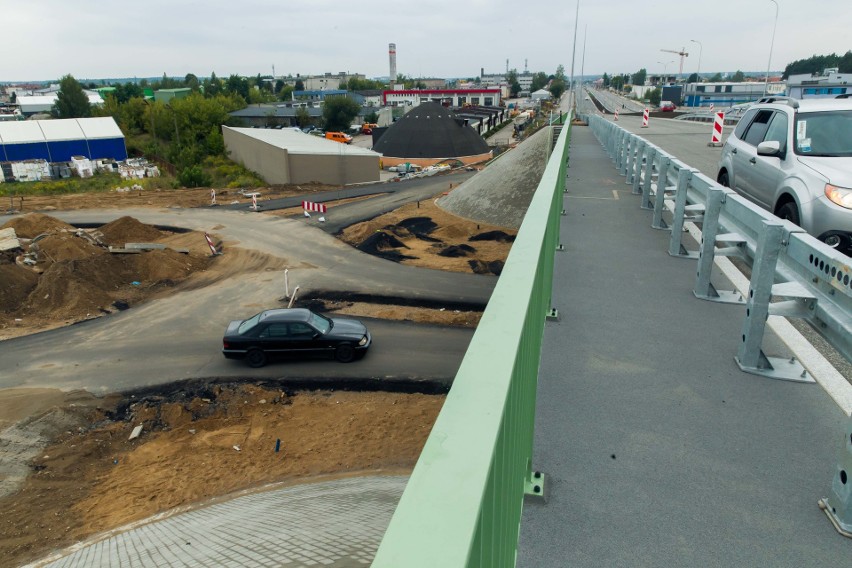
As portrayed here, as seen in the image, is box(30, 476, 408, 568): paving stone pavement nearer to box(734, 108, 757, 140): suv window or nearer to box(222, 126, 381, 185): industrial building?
box(734, 108, 757, 140): suv window

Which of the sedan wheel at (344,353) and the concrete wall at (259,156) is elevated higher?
the concrete wall at (259,156)

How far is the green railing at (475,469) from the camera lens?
1.00 metres

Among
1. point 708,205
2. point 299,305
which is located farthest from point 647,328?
point 299,305

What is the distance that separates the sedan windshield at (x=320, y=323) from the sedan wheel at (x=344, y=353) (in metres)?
0.64

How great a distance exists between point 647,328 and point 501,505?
11.2 feet

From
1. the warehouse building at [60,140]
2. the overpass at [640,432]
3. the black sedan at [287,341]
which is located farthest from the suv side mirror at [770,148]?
the warehouse building at [60,140]

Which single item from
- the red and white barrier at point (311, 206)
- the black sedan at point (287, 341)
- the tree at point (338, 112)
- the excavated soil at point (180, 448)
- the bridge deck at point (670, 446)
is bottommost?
the excavated soil at point (180, 448)

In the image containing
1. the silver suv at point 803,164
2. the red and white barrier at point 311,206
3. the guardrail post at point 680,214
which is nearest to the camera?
the silver suv at point 803,164

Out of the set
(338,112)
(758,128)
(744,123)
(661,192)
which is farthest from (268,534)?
(338,112)

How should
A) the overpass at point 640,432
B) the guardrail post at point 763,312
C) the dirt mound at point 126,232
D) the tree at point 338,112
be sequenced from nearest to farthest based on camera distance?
the overpass at point 640,432, the guardrail post at point 763,312, the dirt mound at point 126,232, the tree at point 338,112

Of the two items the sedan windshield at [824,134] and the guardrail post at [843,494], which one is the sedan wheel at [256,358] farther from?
the guardrail post at [843,494]

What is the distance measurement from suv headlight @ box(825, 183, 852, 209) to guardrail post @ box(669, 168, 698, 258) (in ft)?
4.59

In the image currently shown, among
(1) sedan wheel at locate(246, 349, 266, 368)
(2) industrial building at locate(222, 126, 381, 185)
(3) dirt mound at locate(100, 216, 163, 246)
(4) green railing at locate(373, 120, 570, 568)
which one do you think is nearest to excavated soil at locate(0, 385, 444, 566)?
(1) sedan wheel at locate(246, 349, 266, 368)

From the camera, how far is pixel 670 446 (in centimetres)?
306
